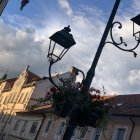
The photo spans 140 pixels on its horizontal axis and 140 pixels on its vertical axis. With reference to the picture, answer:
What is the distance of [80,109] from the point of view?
22.9 feet

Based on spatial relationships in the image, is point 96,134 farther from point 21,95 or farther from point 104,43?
point 21,95

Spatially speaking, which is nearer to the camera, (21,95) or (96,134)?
(96,134)

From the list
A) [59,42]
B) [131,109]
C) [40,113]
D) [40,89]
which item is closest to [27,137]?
[40,113]

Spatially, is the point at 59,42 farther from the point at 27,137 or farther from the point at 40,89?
the point at 40,89

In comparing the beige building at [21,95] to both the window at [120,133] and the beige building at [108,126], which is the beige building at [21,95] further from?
the window at [120,133]

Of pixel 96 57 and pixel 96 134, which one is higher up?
pixel 96 134

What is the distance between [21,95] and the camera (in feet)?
173

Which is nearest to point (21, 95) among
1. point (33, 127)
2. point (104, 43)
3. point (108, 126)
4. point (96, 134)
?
point (33, 127)

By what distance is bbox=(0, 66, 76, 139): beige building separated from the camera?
161 ft

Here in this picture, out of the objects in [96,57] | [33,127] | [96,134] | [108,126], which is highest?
[33,127]

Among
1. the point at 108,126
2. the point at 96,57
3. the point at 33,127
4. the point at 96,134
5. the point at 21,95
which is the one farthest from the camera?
the point at 21,95

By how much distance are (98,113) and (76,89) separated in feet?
2.05

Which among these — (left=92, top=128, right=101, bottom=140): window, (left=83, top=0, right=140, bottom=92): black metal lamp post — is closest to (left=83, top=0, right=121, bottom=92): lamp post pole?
(left=83, top=0, right=140, bottom=92): black metal lamp post

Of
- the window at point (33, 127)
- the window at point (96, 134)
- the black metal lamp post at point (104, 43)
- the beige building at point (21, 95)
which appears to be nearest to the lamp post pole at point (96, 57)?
the black metal lamp post at point (104, 43)
